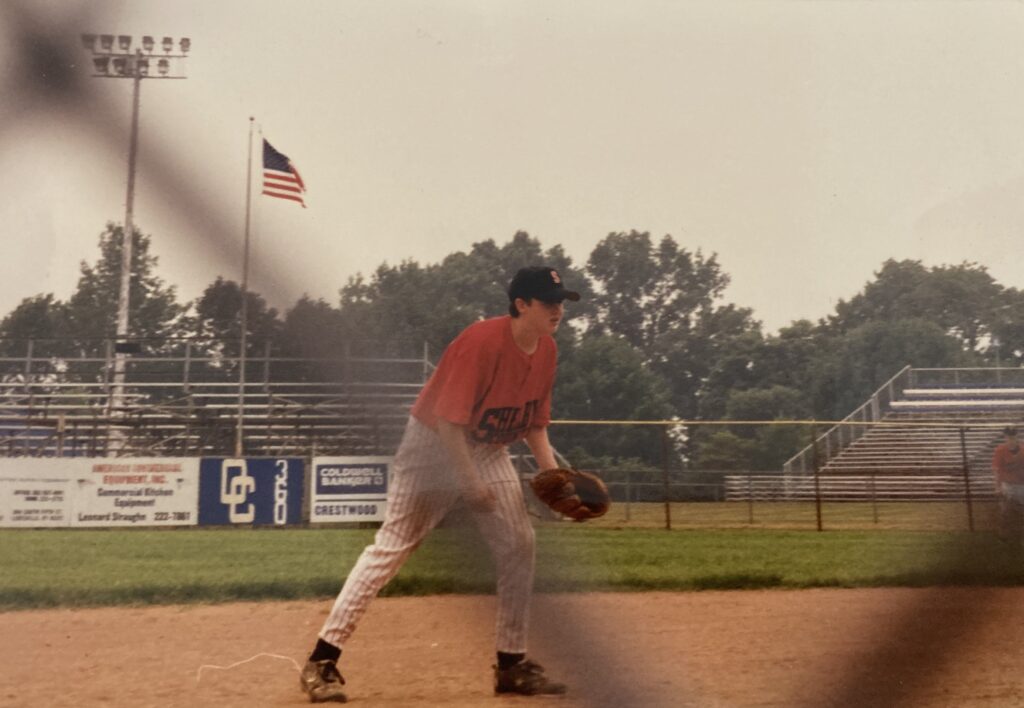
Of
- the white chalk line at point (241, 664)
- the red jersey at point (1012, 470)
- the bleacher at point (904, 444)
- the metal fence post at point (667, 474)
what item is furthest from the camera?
the metal fence post at point (667, 474)

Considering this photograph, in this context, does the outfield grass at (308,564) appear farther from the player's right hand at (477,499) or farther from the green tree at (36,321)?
the green tree at (36,321)

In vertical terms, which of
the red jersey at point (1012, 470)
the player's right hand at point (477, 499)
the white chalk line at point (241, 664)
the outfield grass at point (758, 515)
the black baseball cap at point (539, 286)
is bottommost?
the white chalk line at point (241, 664)

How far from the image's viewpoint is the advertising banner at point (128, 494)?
1106 centimetres

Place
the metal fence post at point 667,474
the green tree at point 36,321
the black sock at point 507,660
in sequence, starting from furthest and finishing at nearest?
the metal fence post at point 667,474
the black sock at point 507,660
the green tree at point 36,321

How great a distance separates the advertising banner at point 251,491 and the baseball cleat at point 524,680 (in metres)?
8.56

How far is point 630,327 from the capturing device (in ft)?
8.98

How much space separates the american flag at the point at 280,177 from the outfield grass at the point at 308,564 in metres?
1.39

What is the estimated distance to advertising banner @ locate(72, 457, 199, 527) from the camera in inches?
436

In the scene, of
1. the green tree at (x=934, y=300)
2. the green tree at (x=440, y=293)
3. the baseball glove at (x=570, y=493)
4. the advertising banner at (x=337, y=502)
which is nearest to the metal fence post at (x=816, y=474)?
the advertising banner at (x=337, y=502)

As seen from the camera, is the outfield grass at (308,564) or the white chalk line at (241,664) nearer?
the white chalk line at (241,664)

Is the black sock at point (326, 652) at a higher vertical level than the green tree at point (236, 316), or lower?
lower

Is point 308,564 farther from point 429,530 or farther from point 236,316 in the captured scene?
point 236,316

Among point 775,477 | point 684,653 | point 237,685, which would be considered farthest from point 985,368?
point 775,477

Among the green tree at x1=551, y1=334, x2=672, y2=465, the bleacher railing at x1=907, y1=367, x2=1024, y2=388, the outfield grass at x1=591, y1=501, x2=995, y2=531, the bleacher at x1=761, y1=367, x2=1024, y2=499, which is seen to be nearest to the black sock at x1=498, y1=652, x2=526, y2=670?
the green tree at x1=551, y1=334, x2=672, y2=465
